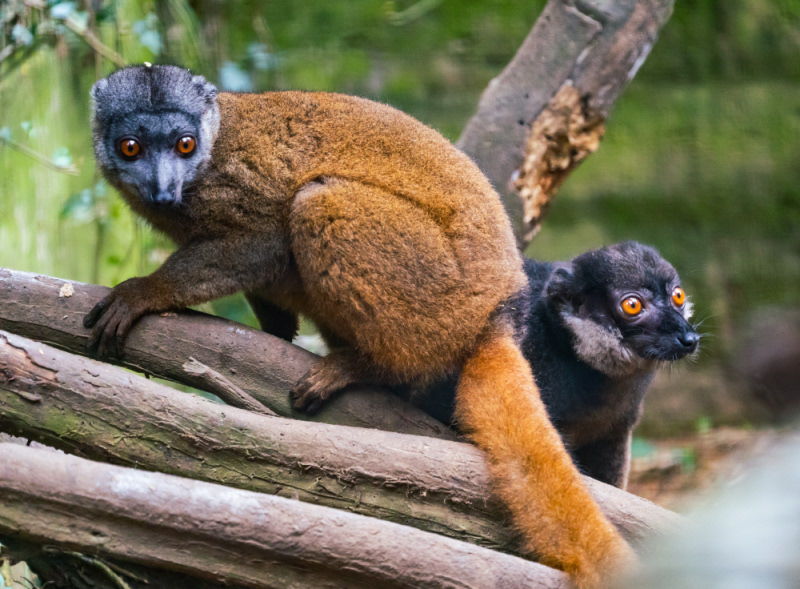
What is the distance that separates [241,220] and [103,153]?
947mm

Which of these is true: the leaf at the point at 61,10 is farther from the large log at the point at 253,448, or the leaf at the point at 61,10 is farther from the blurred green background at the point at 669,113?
the large log at the point at 253,448

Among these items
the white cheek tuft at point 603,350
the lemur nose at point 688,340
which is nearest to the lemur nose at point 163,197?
the white cheek tuft at point 603,350

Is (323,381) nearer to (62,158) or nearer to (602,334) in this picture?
(602,334)

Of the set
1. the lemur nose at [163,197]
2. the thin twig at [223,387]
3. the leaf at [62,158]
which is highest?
the leaf at [62,158]

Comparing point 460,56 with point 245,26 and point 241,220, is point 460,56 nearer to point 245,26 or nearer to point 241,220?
point 245,26

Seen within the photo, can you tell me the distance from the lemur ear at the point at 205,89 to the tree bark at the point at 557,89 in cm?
253

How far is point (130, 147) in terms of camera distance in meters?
4.08

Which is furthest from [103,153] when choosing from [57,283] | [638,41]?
[638,41]

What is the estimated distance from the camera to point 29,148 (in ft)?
21.5

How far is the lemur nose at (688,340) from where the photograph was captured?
459 cm

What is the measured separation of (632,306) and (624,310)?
0.19 feet

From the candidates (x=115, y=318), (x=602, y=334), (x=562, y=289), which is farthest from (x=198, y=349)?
(x=602, y=334)

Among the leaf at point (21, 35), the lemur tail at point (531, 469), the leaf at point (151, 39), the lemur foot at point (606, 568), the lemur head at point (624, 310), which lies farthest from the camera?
the leaf at point (151, 39)

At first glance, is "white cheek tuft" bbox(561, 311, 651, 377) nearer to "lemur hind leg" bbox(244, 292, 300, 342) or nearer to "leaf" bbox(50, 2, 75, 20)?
"lemur hind leg" bbox(244, 292, 300, 342)
